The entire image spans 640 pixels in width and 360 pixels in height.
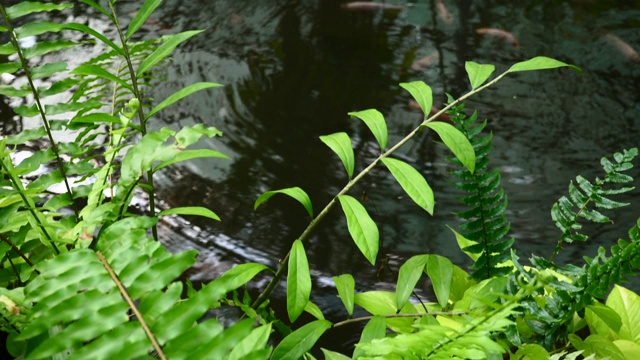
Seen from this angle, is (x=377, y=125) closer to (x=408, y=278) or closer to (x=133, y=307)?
(x=408, y=278)

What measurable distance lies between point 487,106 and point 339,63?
84 centimetres

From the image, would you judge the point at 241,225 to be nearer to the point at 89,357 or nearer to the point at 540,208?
the point at 540,208

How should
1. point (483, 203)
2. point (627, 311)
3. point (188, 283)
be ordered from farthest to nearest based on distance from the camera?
point (627, 311) → point (483, 203) → point (188, 283)

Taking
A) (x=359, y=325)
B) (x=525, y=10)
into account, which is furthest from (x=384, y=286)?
(x=525, y=10)

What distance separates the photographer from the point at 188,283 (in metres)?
1.40

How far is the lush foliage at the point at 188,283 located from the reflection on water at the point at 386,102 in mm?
932

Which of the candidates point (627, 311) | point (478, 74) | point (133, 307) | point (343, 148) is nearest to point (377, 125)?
point (343, 148)

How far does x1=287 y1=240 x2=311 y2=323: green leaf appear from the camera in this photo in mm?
1240

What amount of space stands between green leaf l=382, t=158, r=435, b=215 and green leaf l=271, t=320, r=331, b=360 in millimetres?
317

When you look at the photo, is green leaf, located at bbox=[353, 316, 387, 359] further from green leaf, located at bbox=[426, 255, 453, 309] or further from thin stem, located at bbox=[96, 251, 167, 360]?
thin stem, located at bbox=[96, 251, 167, 360]

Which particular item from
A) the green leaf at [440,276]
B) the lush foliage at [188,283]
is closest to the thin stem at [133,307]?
the lush foliage at [188,283]

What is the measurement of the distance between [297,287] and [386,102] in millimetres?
2155

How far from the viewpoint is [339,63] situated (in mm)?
3533

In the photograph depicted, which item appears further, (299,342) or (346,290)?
(346,290)
